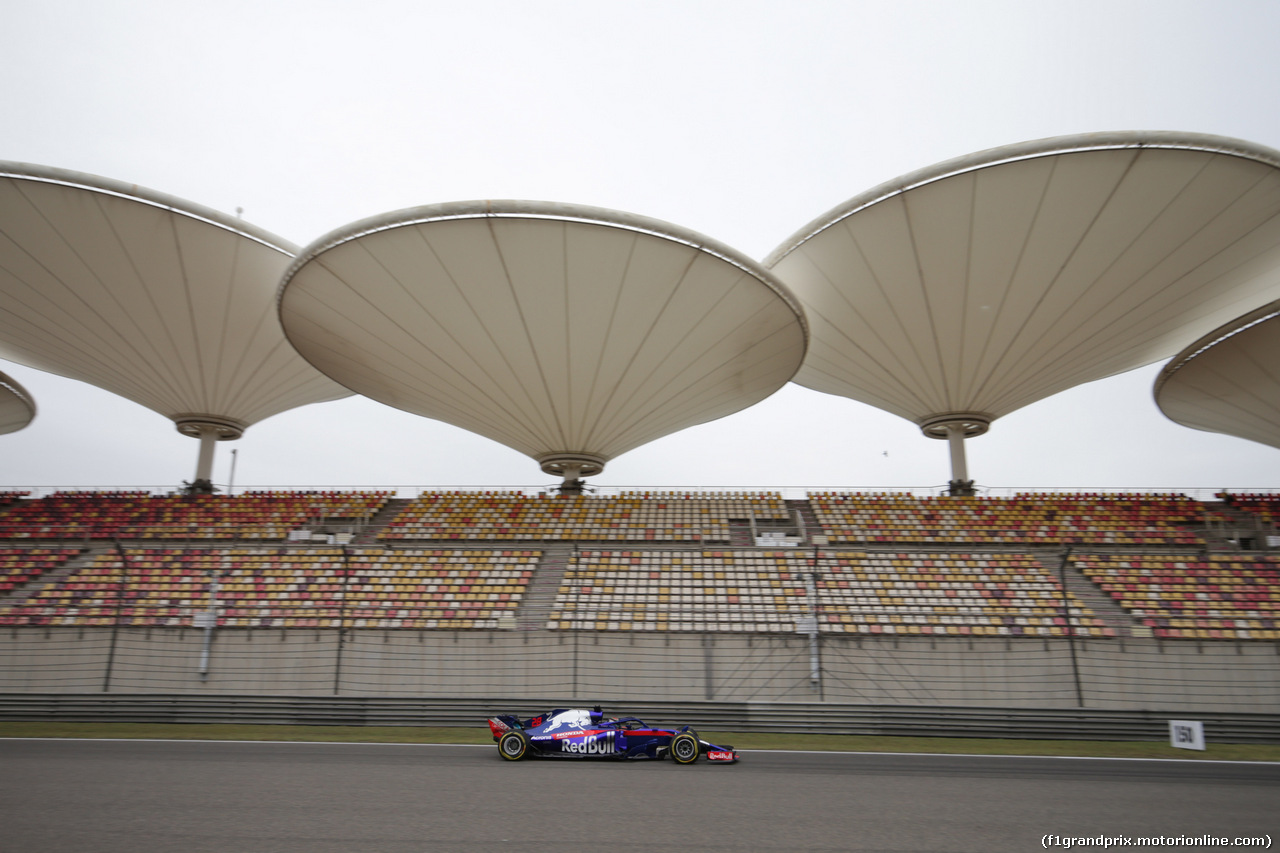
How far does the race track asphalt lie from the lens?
5.72m

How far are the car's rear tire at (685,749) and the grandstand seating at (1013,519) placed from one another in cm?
1343

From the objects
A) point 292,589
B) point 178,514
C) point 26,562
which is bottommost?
point 292,589

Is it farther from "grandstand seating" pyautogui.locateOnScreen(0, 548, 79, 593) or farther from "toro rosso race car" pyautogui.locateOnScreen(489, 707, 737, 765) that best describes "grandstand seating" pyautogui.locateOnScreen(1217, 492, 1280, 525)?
"grandstand seating" pyautogui.locateOnScreen(0, 548, 79, 593)

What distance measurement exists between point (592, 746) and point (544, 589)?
933 centimetres

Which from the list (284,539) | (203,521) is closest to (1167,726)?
(284,539)

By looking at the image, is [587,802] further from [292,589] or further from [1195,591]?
[1195,591]

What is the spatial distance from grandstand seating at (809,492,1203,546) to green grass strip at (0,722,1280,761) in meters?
9.77

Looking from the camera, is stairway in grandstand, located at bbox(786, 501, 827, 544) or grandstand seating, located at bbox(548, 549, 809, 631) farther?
stairway in grandstand, located at bbox(786, 501, 827, 544)

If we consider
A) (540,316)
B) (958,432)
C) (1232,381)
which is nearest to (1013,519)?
(958,432)

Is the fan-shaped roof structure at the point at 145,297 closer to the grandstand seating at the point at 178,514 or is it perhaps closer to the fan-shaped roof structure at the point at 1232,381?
the grandstand seating at the point at 178,514

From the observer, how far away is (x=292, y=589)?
19234 millimetres

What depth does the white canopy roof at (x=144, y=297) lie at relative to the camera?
59.7ft

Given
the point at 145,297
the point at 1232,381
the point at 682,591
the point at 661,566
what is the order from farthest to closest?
the point at 1232,381
the point at 145,297
the point at 661,566
the point at 682,591

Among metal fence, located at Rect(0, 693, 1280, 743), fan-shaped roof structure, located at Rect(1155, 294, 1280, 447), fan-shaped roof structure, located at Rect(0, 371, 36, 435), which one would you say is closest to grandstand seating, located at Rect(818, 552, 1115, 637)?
metal fence, located at Rect(0, 693, 1280, 743)
